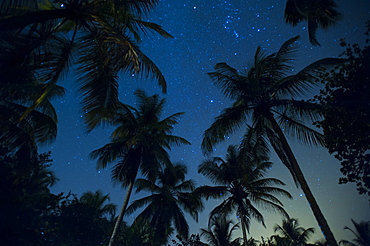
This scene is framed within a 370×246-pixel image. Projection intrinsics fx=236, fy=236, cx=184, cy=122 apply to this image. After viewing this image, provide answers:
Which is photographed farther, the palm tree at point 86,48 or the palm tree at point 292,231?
the palm tree at point 292,231

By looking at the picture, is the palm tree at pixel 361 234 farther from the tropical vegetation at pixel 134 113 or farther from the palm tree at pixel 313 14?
the palm tree at pixel 313 14

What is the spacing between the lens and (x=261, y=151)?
9.60 meters

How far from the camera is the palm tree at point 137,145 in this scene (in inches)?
546

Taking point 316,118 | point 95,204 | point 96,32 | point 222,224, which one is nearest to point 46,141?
point 96,32

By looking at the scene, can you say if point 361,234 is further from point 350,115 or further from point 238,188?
point 350,115

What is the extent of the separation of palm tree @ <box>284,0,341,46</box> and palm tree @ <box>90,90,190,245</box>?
8.33 meters

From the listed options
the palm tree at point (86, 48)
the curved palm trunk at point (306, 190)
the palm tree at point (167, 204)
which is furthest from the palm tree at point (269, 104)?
the palm tree at point (167, 204)

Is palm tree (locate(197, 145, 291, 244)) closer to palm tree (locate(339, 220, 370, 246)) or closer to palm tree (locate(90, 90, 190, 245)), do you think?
palm tree (locate(90, 90, 190, 245))

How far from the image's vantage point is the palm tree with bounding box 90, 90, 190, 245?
13875mm

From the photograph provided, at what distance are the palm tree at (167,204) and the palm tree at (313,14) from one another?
1332 cm

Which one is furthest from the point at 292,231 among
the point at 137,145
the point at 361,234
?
the point at 137,145

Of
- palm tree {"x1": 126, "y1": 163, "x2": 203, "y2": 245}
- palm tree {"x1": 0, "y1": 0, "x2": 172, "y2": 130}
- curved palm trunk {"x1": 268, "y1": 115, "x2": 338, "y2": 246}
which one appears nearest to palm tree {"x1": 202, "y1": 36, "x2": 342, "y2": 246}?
curved palm trunk {"x1": 268, "y1": 115, "x2": 338, "y2": 246}

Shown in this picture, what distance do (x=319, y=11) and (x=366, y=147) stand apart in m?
5.29

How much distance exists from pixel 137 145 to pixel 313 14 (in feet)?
36.8
